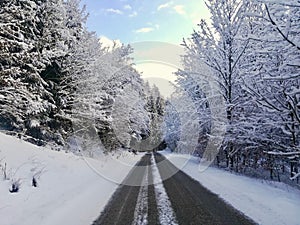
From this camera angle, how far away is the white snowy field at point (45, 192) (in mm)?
5352

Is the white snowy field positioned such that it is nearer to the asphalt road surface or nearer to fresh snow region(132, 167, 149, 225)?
the asphalt road surface

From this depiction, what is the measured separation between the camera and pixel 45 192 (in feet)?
23.6

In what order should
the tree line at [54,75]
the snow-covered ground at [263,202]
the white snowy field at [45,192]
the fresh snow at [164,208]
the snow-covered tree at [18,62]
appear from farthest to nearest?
the tree line at [54,75] < the snow-covered tree at [18,62] < the white snowy field at [45,192] < the fresh snow at [164,208] < the snow-covered ground at [263,202]

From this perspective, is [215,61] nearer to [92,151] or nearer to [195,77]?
[195,77]

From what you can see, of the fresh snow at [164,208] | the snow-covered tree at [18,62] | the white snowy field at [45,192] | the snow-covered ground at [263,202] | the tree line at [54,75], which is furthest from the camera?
the tree line at [54,75]

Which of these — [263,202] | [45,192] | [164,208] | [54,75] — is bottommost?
[45,192]

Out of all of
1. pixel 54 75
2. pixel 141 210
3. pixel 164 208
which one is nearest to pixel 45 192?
pixel 141 210

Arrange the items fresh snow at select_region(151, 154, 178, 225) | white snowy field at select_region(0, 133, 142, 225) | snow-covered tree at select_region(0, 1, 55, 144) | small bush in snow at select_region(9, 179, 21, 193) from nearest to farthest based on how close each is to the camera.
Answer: fresh snow at select_region(151, 154, 178, 225), white snowy field at select_region(0, 133, 142, 225), small bush in snow at select_region(9, 179, 21, 193), snow-covered tree at select_region(0, 1, 55, 144)

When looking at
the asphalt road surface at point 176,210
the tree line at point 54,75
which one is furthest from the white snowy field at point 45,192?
the tree line at point 54,75

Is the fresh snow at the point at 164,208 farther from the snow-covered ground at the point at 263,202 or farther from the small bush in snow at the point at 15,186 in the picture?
the small bush in snow at the point at 15,186

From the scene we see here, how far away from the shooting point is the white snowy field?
5.35 metres

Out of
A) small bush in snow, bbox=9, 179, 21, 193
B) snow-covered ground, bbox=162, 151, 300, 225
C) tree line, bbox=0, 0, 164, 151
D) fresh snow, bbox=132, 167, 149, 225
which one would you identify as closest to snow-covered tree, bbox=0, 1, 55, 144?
tree line, bbox=0, 0, 164, 151

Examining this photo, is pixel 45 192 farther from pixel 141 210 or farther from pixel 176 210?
pixel 176 210

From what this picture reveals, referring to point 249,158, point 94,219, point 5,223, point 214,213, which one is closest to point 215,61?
point 249,158
